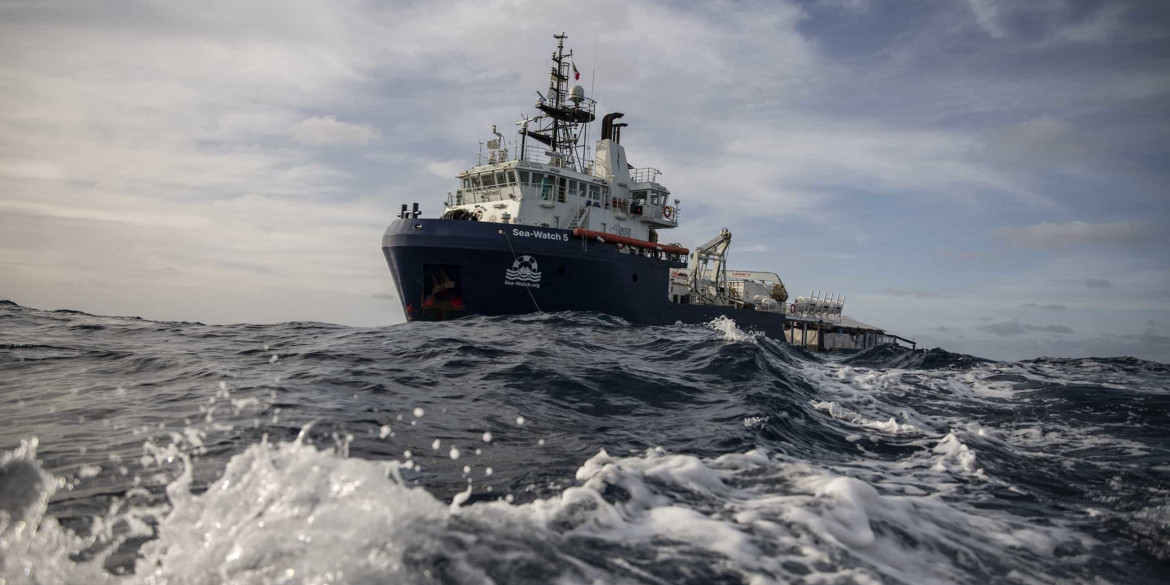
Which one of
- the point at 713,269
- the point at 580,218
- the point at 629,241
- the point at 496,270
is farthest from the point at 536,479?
the point at 713,269

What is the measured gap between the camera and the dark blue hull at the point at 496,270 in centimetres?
2166

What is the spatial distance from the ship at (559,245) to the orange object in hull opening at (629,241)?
5 cm

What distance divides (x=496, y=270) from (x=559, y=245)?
253 centimetres

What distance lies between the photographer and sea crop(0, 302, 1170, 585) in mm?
3205

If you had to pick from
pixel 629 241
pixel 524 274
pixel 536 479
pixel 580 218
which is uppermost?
pixel 580 218

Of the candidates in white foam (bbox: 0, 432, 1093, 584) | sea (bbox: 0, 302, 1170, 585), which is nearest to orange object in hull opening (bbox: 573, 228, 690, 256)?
sea (bbox: 0, 302, 1170, 585)

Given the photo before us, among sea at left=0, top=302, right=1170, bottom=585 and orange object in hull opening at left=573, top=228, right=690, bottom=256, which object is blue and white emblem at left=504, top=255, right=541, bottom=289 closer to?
orange object in hull opening at left=573, top=228, right=690, bottom=256

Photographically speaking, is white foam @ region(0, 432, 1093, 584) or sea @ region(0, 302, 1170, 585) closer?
white foam @ region(0, 432, 1093, 584)

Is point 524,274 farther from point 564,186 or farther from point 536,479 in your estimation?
point 536,479

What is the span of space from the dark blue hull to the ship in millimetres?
37

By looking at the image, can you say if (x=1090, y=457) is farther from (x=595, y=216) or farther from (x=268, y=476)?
(x=595, y=216)

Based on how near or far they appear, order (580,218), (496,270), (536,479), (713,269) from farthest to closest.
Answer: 1. (713,269)
2. (580,218)
3. (496,270)
4. (536,479)

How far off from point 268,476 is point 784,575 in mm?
3109

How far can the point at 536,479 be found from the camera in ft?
15.1
